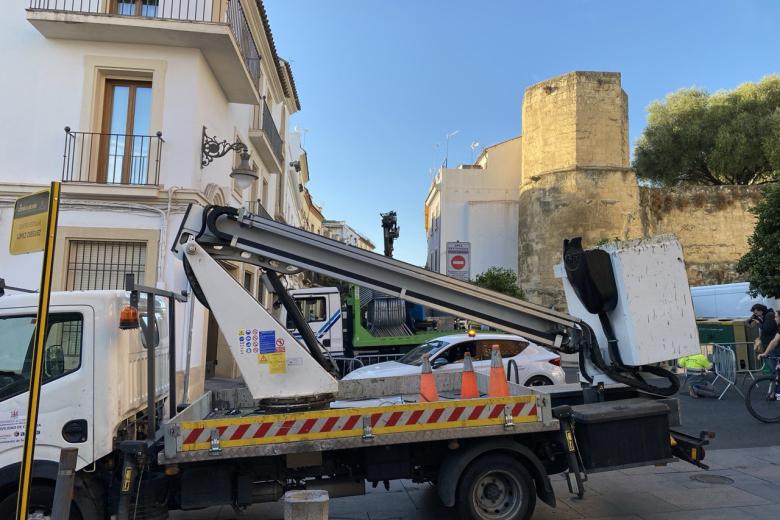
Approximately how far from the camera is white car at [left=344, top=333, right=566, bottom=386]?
10.2 meters

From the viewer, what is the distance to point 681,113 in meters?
36.0

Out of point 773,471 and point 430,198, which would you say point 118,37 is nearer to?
point 773,471

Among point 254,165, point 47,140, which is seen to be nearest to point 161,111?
point 47,140

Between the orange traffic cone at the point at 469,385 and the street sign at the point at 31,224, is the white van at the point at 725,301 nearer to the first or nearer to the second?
the orange traffic cone at the point at 469,385

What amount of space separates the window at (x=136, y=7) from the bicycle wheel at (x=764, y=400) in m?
13.1

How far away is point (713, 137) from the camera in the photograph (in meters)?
34.6

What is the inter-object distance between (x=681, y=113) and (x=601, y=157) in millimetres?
9835

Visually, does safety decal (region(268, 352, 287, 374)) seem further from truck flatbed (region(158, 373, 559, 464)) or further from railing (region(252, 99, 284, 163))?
railing (region(252, 99, 284, 163))

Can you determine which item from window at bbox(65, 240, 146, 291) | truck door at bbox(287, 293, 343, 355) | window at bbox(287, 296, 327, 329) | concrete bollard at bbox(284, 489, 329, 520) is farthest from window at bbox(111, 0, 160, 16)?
concrete bollard at bbox(284, 489, 329, 520)

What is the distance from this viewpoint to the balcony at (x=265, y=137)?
15414 millimetres

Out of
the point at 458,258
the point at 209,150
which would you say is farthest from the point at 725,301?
the point at 209,150

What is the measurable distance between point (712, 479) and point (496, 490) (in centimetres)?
311

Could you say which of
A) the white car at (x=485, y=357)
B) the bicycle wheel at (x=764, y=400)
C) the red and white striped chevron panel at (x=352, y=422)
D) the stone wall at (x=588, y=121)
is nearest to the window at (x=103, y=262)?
the white car at (x=485, y=357)

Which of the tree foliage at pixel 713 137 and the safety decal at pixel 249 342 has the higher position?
the tree foliage at pixel 713 137
